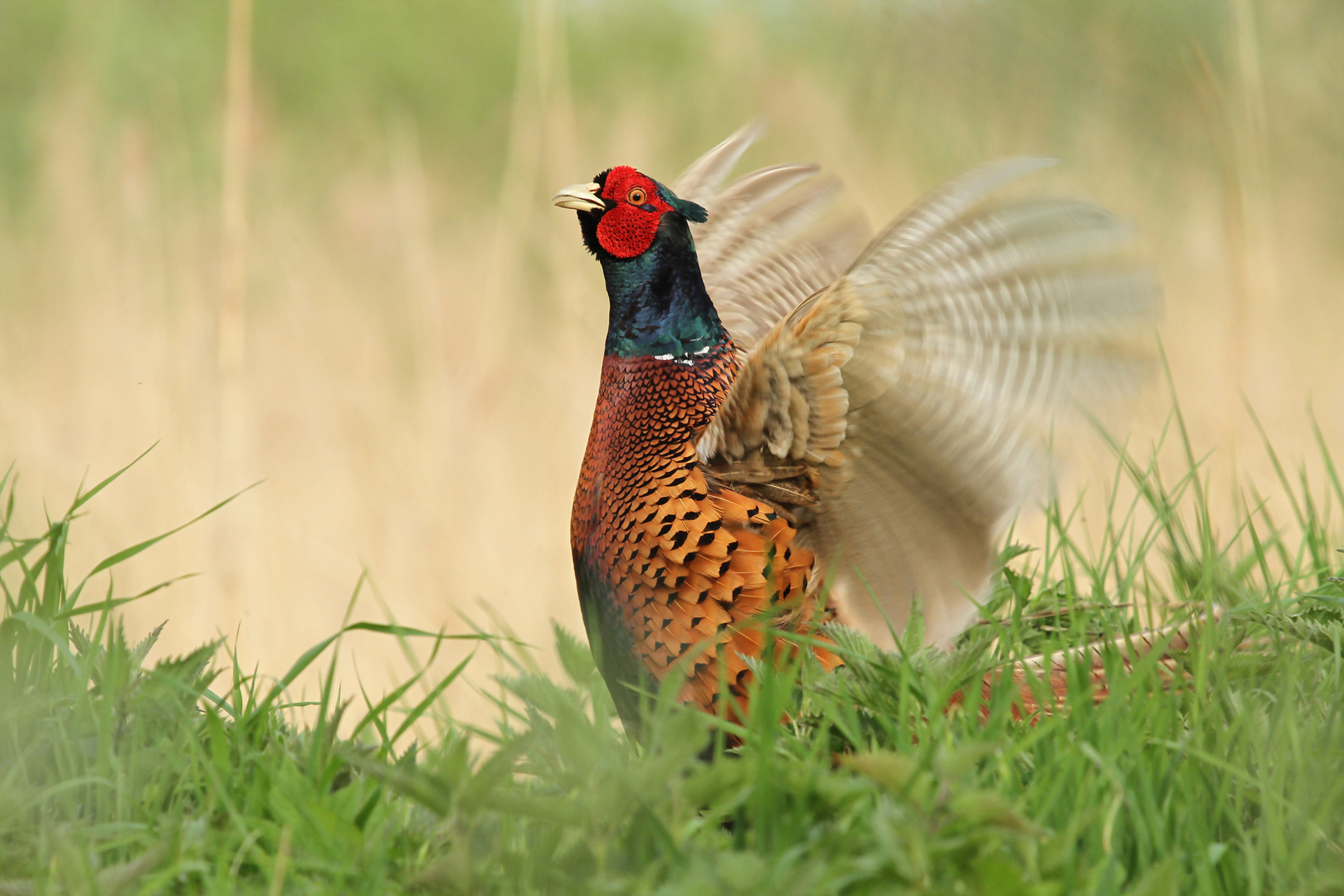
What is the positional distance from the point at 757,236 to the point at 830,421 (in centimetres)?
107

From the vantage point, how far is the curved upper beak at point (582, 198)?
2.21 metres

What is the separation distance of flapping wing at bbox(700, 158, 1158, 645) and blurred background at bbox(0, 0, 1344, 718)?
2030 mm

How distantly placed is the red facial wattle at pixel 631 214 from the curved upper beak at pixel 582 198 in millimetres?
24

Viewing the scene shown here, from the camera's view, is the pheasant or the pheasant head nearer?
the pheasant

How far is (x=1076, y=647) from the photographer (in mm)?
1710

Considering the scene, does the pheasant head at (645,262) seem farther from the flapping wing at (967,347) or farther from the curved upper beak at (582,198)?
the flapping wing at (967,347)

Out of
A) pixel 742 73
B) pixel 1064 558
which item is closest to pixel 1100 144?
pixel 742 73

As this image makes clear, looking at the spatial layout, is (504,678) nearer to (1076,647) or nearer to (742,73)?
(1076,647)

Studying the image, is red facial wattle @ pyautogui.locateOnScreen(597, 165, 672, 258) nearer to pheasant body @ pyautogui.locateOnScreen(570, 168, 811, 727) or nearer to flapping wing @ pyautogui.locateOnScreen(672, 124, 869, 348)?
pheasant body @ pyautogui.locateOnScreen(570, 168, 811, 727)

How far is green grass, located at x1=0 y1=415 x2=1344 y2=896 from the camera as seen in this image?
3.58 ft

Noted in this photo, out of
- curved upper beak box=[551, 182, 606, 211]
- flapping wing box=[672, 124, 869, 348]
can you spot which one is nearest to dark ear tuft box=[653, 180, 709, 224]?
curved upper beak box=[551, 182, 606, 211]

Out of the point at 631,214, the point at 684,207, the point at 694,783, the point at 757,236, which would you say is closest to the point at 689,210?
the point at 684,207

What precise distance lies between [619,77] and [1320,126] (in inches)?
155

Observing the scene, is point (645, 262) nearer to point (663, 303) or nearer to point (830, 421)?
point (663, 303)
